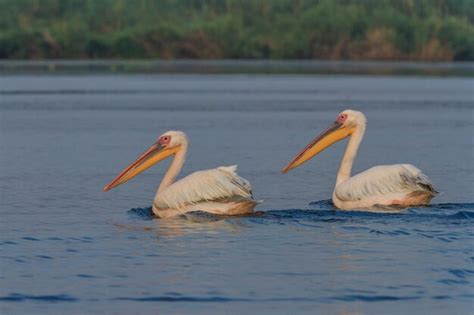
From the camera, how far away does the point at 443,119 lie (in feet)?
68.7

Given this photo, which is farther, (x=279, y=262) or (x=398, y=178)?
(x=398, y=178)

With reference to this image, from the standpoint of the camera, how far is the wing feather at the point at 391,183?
34.2 feet

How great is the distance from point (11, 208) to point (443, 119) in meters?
11.1

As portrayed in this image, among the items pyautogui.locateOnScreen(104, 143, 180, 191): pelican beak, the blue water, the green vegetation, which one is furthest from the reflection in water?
the green vegetation

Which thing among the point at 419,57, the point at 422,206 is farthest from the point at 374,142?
the point at 419,57

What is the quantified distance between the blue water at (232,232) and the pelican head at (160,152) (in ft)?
0.86

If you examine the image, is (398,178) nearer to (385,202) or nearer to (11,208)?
(385,202)

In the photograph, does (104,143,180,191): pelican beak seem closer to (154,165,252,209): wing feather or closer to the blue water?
the blue water

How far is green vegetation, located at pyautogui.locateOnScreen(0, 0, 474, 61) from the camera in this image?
147 ft

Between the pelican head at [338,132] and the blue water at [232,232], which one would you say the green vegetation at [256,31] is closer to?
the blue water at [232,232]

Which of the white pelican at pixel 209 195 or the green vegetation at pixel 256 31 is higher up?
the white pelican at pixel 209 195

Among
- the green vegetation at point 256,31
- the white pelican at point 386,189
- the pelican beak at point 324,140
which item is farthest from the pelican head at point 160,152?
the green vegetation at point 256,31

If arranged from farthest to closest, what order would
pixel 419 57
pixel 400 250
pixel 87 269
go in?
1. pixel 419 57
2. pixel 400 250
3. pixel 87 269

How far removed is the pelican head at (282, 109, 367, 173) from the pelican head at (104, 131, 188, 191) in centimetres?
99
